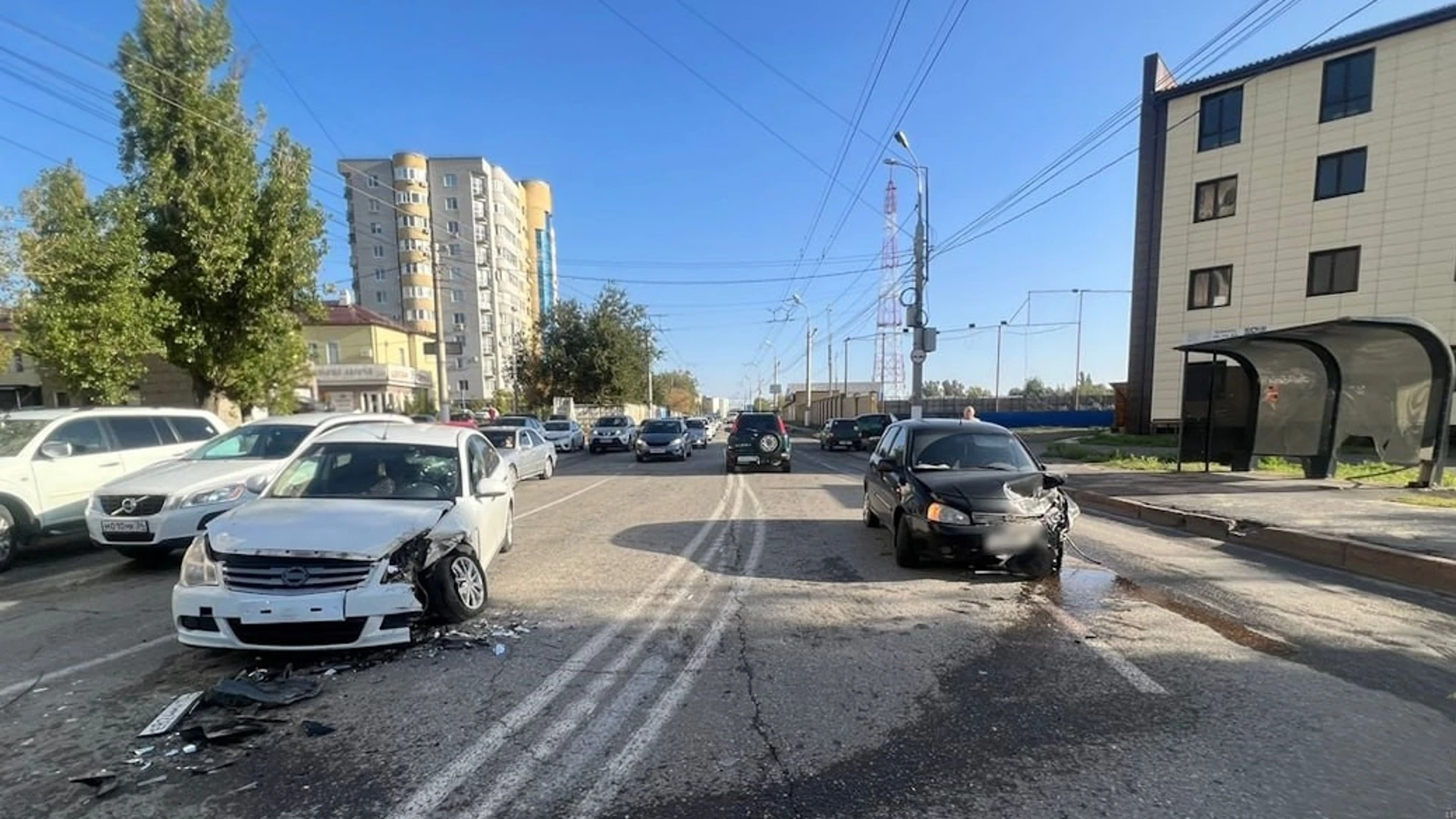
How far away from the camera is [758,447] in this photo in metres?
18.1

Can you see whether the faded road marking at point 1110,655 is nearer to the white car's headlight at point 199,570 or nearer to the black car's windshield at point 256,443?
the white car's headlight at point 199,570

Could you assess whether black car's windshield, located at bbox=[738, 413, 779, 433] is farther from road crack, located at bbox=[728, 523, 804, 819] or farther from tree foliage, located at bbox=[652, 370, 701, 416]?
tree foliage, located at bbox=[652, 370, 701, 416]

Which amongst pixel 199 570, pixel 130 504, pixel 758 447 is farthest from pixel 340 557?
pixel 758 447

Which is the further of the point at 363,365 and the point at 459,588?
the point at 363,365

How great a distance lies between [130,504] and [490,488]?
426 centimetres

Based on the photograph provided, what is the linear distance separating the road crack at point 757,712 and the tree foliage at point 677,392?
77.0m

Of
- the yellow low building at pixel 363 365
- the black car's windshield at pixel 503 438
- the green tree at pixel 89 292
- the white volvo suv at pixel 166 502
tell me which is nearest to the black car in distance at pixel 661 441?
the black car's windshield at pixel 503 438

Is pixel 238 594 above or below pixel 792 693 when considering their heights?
above

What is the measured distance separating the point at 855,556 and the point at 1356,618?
431 cm

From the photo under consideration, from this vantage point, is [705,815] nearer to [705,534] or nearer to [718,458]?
[705,534]

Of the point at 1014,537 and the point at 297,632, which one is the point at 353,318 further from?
the point at 1014,537

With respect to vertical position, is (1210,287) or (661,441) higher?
(1210,287)

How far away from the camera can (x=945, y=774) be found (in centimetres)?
304

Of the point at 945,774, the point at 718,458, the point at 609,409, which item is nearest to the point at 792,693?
the point at 945,774
